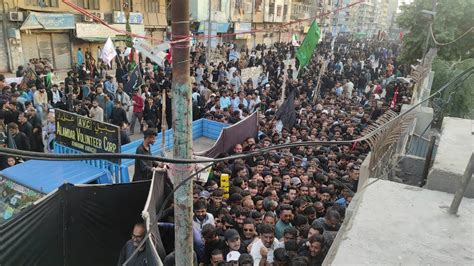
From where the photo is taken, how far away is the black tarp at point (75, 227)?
4324 mm

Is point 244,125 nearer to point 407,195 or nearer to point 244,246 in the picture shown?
point 244,246

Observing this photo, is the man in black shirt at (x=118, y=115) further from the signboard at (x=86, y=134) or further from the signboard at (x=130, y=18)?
the signboard at (x=130, y=18)

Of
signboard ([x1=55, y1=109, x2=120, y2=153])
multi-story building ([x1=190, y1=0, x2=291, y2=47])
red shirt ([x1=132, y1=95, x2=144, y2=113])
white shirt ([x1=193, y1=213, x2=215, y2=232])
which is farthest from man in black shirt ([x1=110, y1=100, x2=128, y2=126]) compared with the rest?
multi-story building ([x1=190, y1=0, x2=291, y2=47])

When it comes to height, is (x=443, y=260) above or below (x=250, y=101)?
above

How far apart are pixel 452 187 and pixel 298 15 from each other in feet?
185

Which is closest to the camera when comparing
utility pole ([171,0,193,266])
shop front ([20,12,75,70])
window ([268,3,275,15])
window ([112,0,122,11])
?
utility pole ([171,0,193,266])

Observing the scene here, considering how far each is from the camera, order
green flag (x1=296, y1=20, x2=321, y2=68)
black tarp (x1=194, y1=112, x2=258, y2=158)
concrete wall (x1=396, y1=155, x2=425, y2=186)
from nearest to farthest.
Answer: concrete wall (x1=396, y1=155, x2=425, y2=186) → black tarp (x1=194, y1=112, x2=258, y2=158) → green flag (x1=296, y1=20, x2=321, y2=68)

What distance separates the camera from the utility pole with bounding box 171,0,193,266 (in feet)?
9.43

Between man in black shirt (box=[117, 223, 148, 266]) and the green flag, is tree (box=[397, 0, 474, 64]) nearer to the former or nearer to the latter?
the green flag

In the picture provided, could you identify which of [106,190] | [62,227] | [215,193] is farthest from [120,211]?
[215,193]

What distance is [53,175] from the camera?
20.1 ft

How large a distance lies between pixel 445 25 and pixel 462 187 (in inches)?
598

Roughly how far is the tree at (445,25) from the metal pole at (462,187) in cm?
1309

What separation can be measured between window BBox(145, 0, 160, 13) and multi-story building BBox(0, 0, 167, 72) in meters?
0.07
